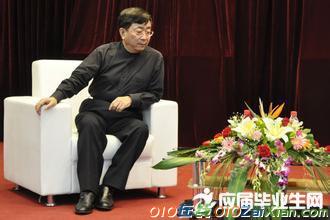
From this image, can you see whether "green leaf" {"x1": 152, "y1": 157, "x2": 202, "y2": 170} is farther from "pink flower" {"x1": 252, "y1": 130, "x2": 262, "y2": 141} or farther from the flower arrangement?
"pink flower" {"x1": 252, "y1": 130, "x2": 262, "y2": 141}

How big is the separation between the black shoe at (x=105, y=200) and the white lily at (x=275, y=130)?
1.09 m

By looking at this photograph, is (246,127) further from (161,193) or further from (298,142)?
(161,193)

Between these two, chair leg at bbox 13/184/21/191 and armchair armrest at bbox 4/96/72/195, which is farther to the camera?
chair leg at bbox 13/184/21/191

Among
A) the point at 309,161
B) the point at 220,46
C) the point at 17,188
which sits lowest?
the point at 17,188

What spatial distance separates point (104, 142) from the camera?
3807 millimetres

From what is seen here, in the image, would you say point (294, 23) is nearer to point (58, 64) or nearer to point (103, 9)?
point (103, 9)

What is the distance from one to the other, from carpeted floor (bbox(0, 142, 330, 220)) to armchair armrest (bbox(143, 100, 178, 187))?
0.13 meters

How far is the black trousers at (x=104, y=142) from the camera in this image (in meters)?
3.72

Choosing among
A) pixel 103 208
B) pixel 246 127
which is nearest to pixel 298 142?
pixel 246 127

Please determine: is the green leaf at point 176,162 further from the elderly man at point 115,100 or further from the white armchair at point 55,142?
the white armchair at point 55,142

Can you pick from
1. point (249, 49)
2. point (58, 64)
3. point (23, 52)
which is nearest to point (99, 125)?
point (58, 64)

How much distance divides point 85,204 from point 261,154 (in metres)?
1.15

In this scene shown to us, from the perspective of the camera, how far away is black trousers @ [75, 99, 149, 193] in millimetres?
3717

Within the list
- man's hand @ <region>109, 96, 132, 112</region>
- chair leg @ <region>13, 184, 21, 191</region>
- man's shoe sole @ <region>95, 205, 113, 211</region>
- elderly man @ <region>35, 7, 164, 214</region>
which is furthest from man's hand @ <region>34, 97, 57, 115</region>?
chair leg @ <region>13, 184, 21, 191</region>
